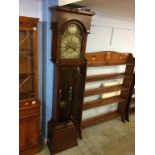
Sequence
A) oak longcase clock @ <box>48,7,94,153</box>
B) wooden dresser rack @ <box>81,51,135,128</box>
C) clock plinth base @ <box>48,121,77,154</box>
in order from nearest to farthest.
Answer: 1. oak longcase clock @ <box>48,7,94,153</box>
2. clock plinth base @ <box>48,121,77,154</box>
3. wooden dresser rack @ <box>81,51,135,128</box>

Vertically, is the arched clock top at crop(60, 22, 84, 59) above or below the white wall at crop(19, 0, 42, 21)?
below

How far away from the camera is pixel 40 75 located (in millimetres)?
2531

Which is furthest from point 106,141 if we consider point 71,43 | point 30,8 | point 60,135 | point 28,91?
point 30,8

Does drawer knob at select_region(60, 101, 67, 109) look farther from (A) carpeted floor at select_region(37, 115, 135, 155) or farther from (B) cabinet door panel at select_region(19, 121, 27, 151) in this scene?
(A) carpeted floor at select_region(37, 115, 135, 155)

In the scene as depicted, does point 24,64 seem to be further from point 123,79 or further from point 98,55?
point 123,79

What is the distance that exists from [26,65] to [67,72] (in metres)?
0.54

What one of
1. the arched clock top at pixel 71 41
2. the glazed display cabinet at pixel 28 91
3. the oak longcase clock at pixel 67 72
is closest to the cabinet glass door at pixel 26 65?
the glazed display cabinet at pixel 28 91

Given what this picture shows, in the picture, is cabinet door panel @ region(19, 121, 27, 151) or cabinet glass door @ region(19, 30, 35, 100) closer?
cabinet glass door @ region(19, 30, 35, 100)

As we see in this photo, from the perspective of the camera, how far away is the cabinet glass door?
210cm

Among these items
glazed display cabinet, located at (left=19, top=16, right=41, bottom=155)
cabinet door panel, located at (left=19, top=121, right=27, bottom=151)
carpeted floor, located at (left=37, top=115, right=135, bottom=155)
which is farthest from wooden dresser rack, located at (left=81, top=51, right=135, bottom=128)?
cabinet door panel, located at (left=19, top=121, right=27, bottom=151)
